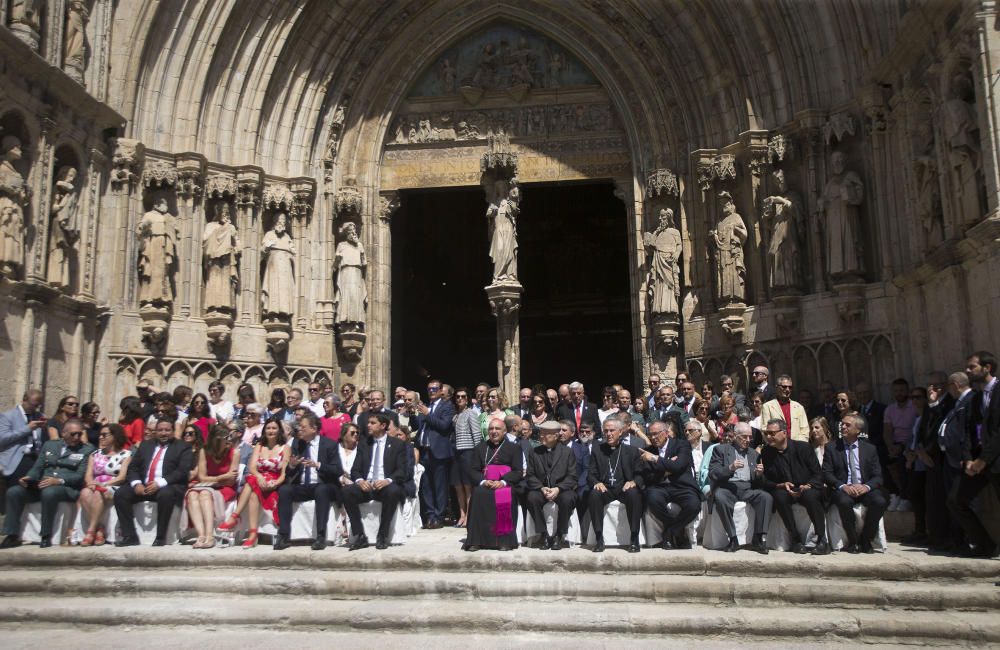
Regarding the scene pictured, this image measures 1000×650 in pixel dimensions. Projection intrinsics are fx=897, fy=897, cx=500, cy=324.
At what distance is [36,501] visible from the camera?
8.50 meters

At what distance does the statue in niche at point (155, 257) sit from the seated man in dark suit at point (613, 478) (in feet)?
21.0

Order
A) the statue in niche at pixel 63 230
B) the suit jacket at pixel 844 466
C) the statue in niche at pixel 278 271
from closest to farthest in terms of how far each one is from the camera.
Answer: the suit jacket at pixel 844 466 → the statue in niche at pixel 63 230 → the statue in niche at pixel 278 271

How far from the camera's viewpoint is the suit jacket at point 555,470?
817 centimetres

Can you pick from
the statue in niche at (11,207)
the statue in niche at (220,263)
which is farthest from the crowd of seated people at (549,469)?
the statue in niche at (220,263)

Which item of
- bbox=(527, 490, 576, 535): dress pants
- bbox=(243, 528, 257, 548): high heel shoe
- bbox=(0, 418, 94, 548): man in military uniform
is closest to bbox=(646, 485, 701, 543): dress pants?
bbox=(527, 490, 576, 535): dress pants

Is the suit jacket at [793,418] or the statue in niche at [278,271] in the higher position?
the statue in niche at [278,271]

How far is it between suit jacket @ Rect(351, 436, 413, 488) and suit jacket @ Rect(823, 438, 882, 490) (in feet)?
12.5

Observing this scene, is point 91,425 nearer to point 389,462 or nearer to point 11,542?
point 11,542

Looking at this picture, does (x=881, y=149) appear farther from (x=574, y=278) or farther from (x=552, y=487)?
(x=574, y=278)

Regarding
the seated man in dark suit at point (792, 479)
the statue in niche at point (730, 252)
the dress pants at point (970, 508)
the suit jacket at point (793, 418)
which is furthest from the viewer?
the statue in niche at point (730, 252)

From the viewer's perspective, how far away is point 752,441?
8656 millimetres

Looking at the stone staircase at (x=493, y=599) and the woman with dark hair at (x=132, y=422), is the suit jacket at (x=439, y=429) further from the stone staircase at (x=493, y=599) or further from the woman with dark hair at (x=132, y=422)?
the woman with dark hair at (x=132, y=422)

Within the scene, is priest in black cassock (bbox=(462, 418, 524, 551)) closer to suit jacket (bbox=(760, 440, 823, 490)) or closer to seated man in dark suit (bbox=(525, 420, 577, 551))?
seated man in dark suit (bbox=(525, 420, 577, 551))

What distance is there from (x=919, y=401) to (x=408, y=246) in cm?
1138
